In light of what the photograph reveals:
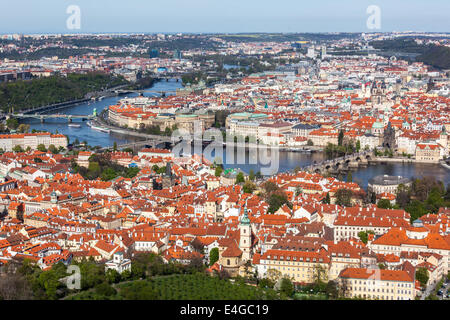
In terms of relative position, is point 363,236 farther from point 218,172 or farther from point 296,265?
point 218,172

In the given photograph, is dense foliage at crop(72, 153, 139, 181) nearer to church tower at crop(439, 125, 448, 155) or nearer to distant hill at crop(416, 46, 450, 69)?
church tower at crop(439, 125, 448, 155)

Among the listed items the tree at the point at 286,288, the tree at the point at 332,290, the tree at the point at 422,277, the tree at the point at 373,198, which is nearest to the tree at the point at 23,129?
the tree at the point at 373,198

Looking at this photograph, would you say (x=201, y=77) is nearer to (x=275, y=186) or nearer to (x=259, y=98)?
(x=259, y=98)

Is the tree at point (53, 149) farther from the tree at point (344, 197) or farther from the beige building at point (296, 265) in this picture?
the beige building at point (296, 265)

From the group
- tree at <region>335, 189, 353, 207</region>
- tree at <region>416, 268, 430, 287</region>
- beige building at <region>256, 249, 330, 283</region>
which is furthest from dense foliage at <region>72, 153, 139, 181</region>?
tree at <region>416, 268, 430, 287</region>
